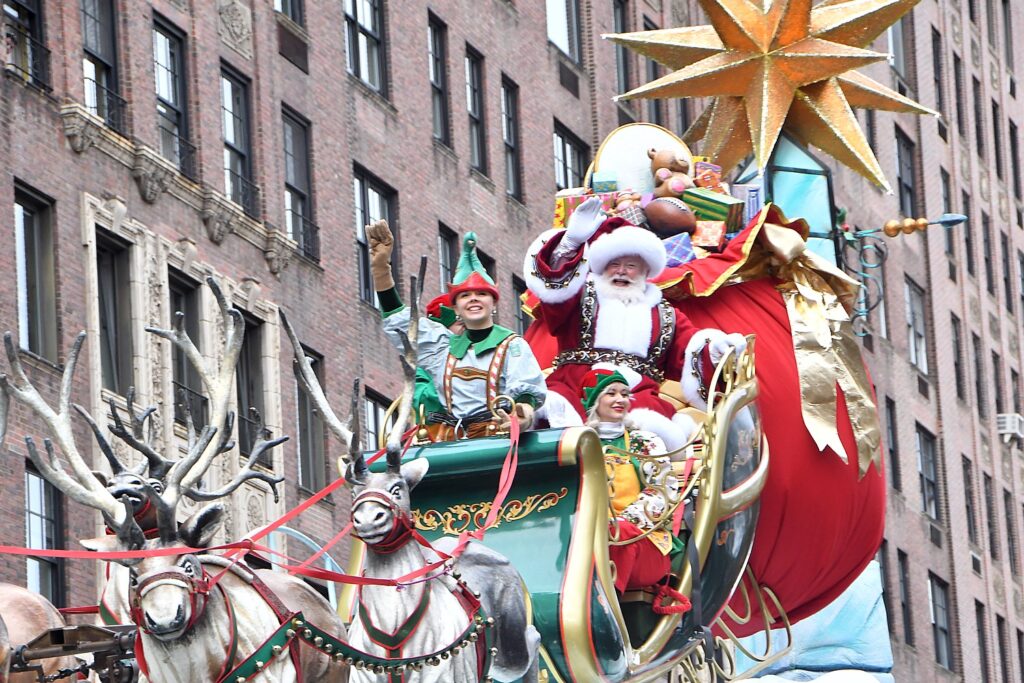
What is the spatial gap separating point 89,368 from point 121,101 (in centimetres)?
302

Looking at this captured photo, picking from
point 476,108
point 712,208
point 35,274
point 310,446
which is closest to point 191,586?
point 712,208

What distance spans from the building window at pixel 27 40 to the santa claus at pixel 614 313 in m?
10.5

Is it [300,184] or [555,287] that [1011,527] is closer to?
[300,184]

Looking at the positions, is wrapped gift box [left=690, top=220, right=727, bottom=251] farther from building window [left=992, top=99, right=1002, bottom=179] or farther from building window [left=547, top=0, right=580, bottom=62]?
building window [left=992, top=99, right=1002, bottom=179]

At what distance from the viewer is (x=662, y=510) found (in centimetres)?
1845

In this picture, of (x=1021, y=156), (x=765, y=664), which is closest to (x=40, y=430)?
(x=765, y=664)

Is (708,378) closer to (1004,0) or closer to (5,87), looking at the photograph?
(5,87)

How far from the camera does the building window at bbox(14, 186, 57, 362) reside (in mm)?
28625

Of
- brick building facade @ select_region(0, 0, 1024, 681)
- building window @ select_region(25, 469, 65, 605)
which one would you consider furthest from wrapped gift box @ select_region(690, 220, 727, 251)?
building window @ select_region(25, 469, 65, 605)

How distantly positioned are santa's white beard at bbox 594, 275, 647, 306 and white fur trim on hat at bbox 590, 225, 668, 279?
10 centimetres

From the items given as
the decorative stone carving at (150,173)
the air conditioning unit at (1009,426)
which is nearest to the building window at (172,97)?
the decorative stone carving at (150,173)

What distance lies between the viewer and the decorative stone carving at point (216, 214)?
32.1 m

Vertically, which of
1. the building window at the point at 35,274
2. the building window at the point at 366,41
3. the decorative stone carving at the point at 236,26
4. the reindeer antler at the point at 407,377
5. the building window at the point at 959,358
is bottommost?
the reindeer antler at the point at 407,377

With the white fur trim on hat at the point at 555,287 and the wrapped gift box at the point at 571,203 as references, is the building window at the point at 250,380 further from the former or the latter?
the white fur trim on hat at the point at 555,287
